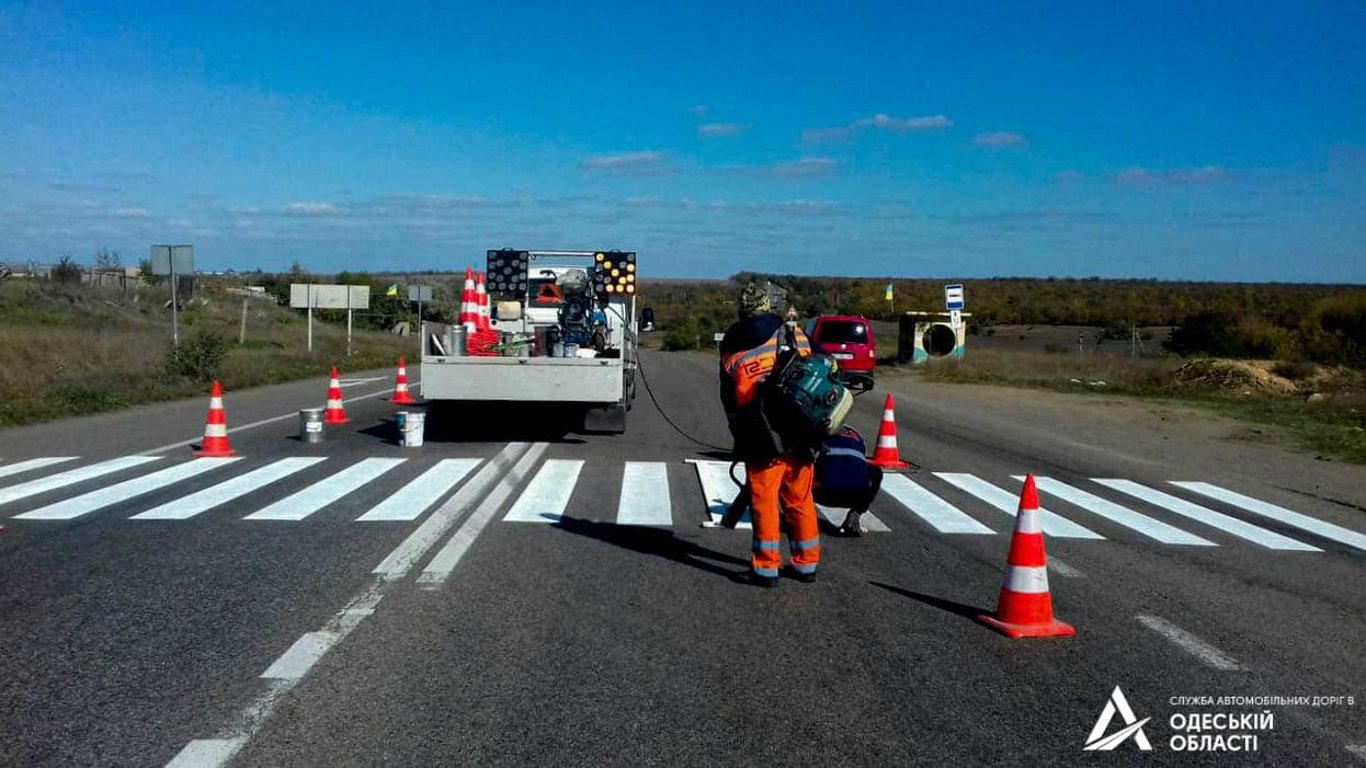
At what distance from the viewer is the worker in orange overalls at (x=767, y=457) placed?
725cm

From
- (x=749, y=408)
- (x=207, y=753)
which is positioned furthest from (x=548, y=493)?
(x=207, y=753)

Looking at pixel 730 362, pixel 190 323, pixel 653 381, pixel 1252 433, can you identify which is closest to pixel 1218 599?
pixel 730 362

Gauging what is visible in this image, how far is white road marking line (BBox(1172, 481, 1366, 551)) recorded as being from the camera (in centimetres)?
1008

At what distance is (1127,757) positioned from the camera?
4723 millimetres

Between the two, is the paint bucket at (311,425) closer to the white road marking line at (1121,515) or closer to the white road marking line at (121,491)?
the white road marking line at (121,491)

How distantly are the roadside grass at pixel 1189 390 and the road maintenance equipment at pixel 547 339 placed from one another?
1036 cm

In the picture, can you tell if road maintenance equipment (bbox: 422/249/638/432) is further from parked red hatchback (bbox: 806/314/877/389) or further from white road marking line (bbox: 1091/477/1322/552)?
parked red hatchback (bbox: 806/314/877/389)

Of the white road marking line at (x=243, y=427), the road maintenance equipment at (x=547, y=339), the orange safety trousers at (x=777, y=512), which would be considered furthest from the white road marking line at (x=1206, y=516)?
the white road marking line at (x=243, y=427)

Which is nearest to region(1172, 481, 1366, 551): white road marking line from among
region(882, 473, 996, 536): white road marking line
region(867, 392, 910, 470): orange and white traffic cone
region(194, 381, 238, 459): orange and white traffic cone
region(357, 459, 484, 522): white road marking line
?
region(882, 473, 996, 536): white road marking line

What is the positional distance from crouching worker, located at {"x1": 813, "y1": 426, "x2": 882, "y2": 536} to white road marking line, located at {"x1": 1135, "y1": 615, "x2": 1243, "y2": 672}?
79.5 inches

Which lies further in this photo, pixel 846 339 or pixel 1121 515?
pixel 846 339

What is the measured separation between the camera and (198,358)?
2614 cm

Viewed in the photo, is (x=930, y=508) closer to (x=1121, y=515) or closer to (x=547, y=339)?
(x=1121, y=515)

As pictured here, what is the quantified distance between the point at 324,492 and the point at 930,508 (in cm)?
563
